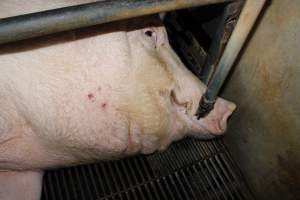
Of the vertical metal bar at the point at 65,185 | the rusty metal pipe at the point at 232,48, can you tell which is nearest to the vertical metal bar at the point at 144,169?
the vertical metal bar at the point at 65,185

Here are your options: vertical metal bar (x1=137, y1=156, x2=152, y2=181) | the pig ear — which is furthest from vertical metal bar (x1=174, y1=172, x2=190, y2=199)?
the pig ear

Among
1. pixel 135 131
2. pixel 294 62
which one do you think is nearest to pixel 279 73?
pixel 294 62

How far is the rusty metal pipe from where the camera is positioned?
2.74 ft

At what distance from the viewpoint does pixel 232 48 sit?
949 mm

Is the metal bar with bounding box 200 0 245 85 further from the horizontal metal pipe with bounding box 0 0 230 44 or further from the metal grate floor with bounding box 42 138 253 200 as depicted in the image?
the metal grate floor with bounding box 42 138 253 200

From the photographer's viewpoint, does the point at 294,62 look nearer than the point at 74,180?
Yes

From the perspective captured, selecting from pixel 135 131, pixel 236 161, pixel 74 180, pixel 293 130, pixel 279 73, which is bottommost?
pixel 74 180

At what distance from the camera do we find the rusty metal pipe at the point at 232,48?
2.74ft

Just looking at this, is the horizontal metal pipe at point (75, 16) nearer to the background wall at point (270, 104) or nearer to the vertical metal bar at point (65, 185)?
the background wall at point (270, 104)

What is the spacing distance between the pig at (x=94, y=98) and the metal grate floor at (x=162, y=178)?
0.96 feet

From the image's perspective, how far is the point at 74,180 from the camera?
156 cm

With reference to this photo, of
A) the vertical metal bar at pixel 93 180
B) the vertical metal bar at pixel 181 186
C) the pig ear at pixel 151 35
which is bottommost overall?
the vertical metal bar at pixel 93 180

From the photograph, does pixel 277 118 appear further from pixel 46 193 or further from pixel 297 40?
pixel 46 193

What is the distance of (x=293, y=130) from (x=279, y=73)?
8.2 inches
